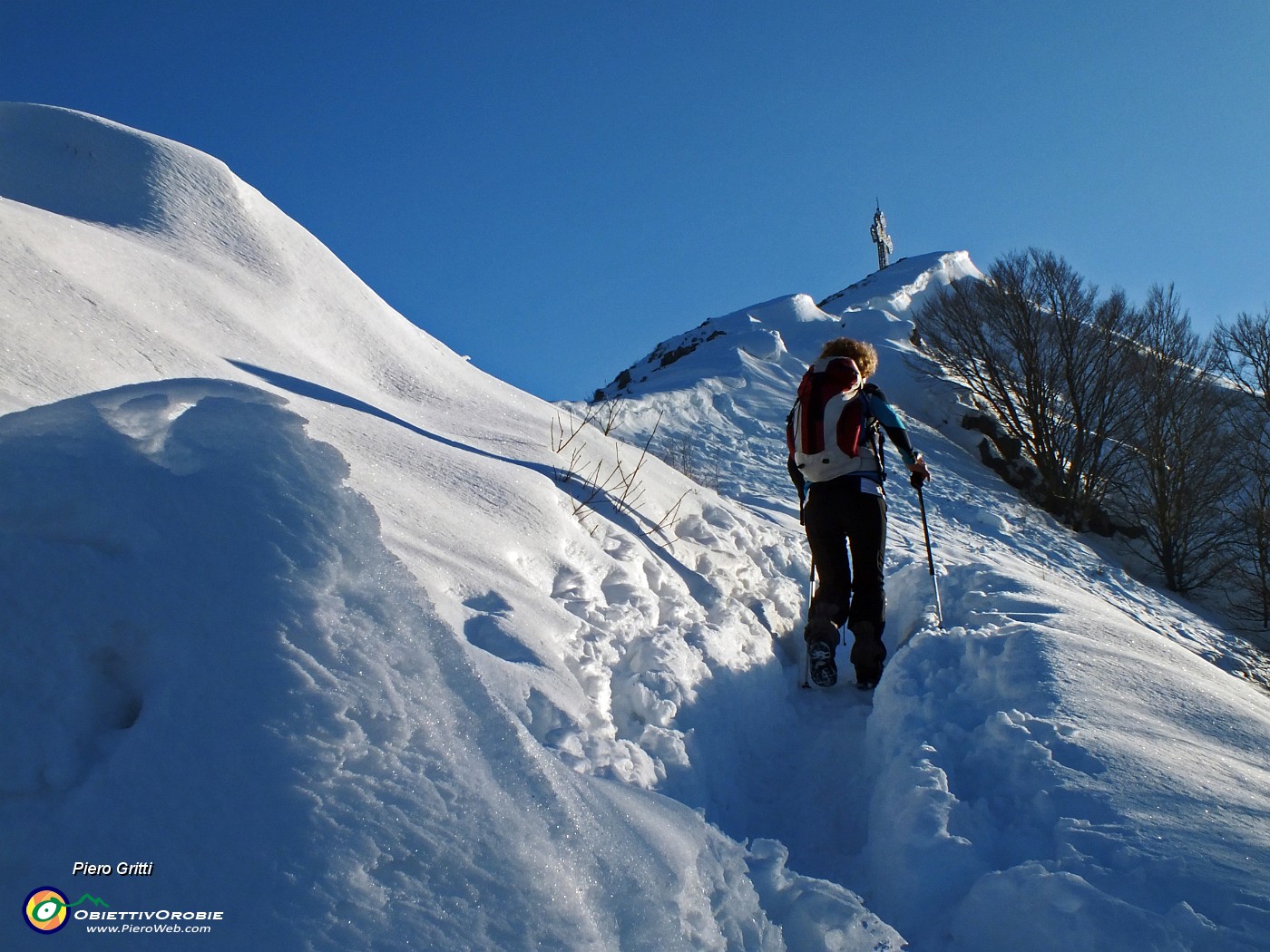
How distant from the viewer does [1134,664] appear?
3148 mm

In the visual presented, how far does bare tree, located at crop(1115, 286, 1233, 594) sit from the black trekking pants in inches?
387

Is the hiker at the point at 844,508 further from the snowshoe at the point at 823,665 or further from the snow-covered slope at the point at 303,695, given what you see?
the snow-covered slope at the point at 303,695

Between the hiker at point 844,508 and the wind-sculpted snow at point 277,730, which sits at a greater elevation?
the hiker at point 844,508

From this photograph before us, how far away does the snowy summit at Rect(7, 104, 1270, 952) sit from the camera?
142 centimetres

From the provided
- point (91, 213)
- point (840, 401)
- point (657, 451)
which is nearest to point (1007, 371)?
point (657, 451)

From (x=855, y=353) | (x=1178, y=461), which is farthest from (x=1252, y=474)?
(x=855, y=353)

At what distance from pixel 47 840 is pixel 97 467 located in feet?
Result: 2.89

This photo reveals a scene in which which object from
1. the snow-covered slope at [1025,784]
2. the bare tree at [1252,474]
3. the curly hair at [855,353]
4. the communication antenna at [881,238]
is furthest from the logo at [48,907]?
the communication antenna at [881,238]

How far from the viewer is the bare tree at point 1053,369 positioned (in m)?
12.1

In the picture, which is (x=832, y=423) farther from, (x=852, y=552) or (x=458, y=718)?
(x=458, y=718)

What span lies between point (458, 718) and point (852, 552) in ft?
7.66

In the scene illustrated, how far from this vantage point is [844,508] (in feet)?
12.0

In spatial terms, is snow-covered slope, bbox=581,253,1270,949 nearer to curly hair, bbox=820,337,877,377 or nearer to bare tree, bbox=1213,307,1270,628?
curly hair, bbox=820,337,877,377

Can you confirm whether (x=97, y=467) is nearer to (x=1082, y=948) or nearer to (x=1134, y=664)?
(x=1082, y=948)
